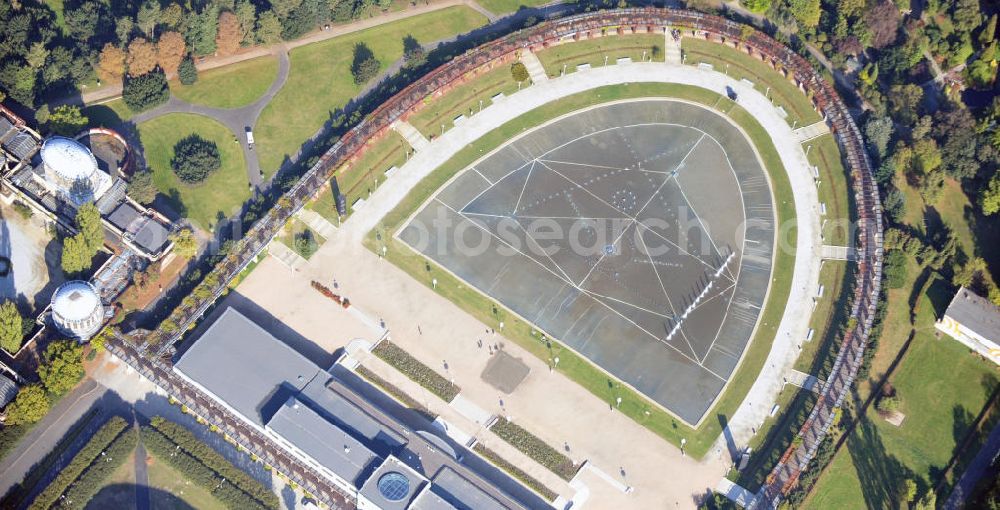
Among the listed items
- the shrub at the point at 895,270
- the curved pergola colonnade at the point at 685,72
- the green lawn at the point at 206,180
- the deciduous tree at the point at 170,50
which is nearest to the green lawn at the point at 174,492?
the curved pergola colonnade at the point at 685,72

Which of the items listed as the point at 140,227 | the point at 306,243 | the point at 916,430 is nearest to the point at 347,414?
the point at 306,243

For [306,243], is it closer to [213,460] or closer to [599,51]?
[213,460]

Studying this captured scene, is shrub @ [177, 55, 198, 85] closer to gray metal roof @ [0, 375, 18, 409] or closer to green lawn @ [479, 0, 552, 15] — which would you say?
green lawn @ [479, 0, 552, 15]

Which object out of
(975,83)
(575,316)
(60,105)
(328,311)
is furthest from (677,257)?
(60,105)

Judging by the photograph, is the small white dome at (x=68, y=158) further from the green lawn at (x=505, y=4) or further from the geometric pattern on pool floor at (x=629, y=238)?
the green lawn at (x=505, y=4)

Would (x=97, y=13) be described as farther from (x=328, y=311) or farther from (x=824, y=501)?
(x=824, y=501)
